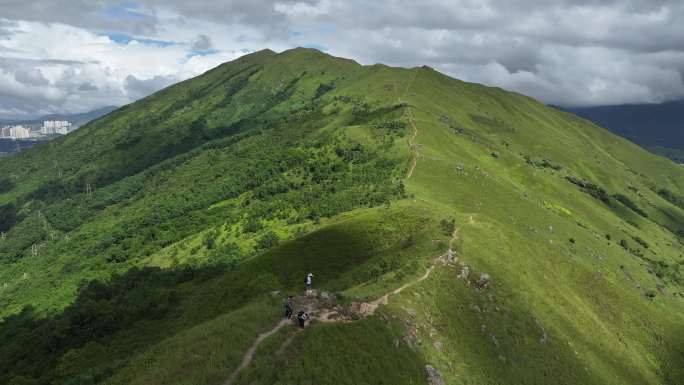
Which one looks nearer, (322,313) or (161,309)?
(322,313)

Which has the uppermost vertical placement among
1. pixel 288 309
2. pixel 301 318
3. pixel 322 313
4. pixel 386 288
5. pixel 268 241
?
pixel 301 318

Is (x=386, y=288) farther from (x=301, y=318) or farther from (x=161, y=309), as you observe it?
(x=161, y=309)

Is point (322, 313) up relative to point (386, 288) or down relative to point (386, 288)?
up

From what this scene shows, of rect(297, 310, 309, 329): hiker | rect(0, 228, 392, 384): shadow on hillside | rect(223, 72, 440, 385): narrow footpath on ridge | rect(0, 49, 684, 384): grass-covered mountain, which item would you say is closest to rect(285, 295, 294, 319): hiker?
rect(223, 72, 440, 385): narrow footpath on ridge

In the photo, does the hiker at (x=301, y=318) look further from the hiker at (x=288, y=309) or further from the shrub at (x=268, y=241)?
the shrub at (x=268, y=241)

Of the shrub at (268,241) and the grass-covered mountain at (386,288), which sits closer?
the grass-covered mountain at (386,288)

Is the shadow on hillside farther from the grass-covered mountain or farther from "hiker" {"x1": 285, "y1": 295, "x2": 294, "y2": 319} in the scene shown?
"hiker" {"x1": 285, "y1": 295, "x2": 294, "y2": 319}

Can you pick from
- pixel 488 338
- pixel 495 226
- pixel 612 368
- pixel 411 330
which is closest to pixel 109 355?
pixel 411 330

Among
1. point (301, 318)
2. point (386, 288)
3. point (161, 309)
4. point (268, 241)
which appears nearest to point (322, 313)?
point (301, 318)

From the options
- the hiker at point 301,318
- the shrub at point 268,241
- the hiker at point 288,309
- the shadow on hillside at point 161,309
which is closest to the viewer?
the hiker at point 301,318

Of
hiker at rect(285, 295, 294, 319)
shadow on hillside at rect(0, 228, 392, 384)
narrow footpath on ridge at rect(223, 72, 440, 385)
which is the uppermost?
hiker at rect(285, 295, 294, 319)

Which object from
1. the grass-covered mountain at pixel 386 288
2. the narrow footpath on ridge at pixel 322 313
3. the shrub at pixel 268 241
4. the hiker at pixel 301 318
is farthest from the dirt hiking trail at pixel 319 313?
the shrub at pixel 268 241
